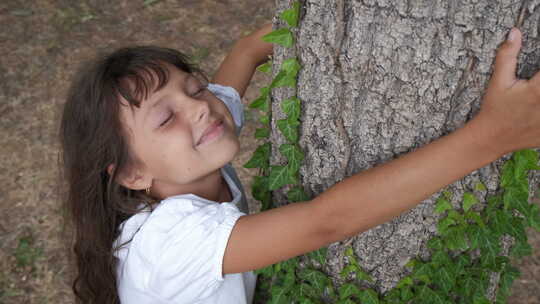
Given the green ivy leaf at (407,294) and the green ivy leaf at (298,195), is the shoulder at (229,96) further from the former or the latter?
the green ivy leaf at (407,294)

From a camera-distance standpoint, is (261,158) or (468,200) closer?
(468,200)

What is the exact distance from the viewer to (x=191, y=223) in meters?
1.57

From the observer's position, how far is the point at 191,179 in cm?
179

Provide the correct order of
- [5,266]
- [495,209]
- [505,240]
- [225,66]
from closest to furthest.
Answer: [495,209]
[505,240]
[225,66]
[5,266]

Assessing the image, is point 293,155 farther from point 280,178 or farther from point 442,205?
point 442,205

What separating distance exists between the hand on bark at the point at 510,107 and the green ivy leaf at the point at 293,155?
615mm

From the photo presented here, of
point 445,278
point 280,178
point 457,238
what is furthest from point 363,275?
point 280,178

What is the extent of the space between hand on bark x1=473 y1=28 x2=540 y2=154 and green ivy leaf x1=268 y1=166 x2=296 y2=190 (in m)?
0.68

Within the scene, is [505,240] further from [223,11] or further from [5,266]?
[223,11]

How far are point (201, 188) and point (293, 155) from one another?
48cm

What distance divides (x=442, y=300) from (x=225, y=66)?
137 cm

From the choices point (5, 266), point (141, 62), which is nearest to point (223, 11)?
Result: point (5, 266)

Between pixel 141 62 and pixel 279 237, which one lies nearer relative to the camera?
pixel 279 237

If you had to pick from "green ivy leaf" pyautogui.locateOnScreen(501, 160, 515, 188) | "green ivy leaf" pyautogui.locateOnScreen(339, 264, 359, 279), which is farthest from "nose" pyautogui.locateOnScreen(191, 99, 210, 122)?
"green ivy leaf" pyautogui.locateOnScreen(501, 160, 515, 188)
